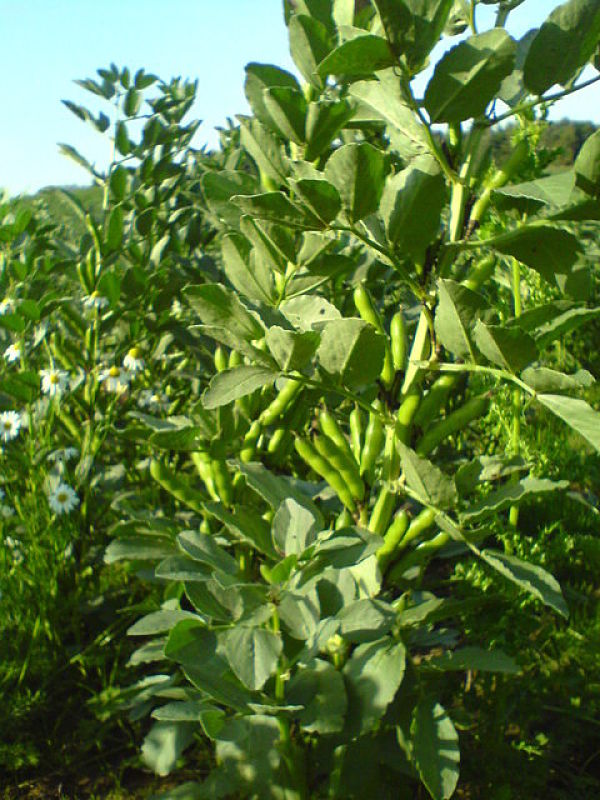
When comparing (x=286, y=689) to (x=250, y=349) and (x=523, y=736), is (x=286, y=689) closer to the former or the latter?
(x=250, y=349)

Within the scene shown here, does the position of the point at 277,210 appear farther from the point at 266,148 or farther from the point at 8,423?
the point at 8,423

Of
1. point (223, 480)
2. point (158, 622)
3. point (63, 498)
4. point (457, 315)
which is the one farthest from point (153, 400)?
point (457, 315)

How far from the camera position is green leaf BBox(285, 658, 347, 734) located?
0.87 metres

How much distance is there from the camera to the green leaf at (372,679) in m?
0.88

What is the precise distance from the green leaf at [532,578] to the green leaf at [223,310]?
36 cm

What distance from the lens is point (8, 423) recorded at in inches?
71.2

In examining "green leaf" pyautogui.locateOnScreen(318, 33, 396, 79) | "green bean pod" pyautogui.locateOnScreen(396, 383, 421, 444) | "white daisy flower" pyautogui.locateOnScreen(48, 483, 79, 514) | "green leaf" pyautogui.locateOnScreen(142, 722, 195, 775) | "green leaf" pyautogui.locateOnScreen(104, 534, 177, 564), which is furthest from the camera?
"white daisy flower" pyautogui.locateOnScreen(48, 483, 79, 514)

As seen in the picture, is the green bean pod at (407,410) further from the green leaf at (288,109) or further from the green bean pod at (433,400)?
the green leaf at (288,109)

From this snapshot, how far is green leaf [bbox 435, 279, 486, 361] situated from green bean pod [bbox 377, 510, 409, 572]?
0.77ft

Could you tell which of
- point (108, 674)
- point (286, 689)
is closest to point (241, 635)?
point (286, 689)

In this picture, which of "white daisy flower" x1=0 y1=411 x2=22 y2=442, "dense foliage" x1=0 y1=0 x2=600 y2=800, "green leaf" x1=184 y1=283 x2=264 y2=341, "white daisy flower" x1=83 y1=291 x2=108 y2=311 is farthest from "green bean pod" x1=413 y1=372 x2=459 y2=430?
"white daisy flower" x1=0 y1=411 x2=22 y2=442

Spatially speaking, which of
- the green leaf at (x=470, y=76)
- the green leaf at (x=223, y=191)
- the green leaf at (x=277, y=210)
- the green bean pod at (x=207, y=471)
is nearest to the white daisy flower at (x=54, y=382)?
the green bean pod at (x=207, y=471)

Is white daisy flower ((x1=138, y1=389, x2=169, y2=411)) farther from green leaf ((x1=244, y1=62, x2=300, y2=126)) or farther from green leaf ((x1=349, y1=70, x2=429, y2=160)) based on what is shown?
green leaf ((x1=349, y1=70, x2=429, y2=160))

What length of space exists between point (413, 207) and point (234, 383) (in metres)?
0.26
